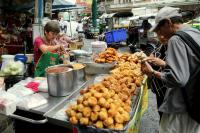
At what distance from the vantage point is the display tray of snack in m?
2.08

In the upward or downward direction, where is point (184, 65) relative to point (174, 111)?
upward

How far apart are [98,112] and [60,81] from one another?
30.2 inches

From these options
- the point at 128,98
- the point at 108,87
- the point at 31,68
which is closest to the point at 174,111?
the point at 128,98

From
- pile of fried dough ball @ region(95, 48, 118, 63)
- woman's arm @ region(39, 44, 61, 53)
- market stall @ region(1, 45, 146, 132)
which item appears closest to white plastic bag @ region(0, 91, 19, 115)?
market stall @ region(1, 45, 146, 132)

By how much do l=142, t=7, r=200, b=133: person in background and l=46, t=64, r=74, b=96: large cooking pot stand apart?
87 cm

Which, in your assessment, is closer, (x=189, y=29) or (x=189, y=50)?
(x=189, y=50)

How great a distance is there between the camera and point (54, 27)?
380 cm

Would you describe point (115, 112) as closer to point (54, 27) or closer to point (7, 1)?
point (54, 27)

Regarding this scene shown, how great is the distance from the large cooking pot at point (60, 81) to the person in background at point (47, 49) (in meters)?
0.95

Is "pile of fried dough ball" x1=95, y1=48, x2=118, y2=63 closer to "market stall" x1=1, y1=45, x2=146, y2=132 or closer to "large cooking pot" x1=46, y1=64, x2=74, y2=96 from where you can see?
"market stall" x1=1, y1=45, x2=146, y2=132

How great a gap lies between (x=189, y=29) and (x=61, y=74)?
1.42 meters

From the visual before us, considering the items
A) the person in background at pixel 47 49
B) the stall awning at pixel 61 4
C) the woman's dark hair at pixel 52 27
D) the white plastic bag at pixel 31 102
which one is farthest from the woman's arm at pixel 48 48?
the stall awning at pixel 61 4

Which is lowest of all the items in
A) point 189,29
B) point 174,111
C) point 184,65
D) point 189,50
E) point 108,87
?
point 174,111

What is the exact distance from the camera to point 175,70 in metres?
2.09
